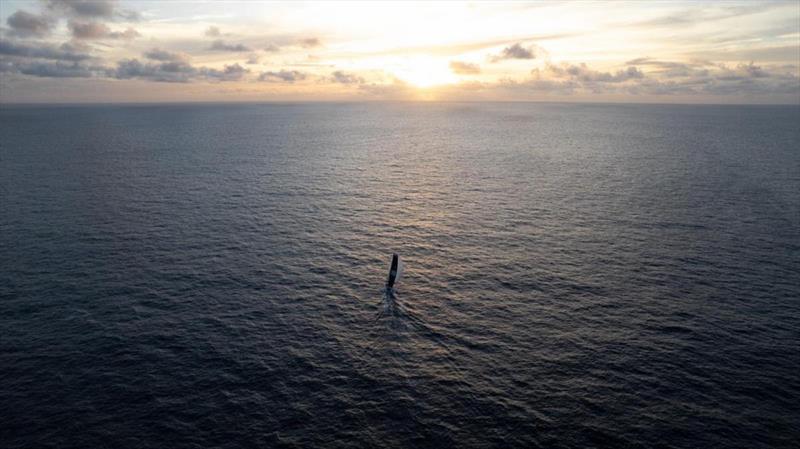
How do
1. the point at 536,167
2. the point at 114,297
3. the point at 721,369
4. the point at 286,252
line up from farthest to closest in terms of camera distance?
the point at 536,167
the point at 286,252
the point at 114,297
the point at 721,369

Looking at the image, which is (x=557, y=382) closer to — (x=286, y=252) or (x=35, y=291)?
(x=286, y=252)

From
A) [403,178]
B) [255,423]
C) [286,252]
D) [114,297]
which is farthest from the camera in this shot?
[403,178]

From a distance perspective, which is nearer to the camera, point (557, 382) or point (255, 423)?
point (255, 423)

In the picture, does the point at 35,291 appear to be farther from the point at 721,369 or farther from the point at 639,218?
the point at 639,218

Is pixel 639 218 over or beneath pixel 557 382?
over

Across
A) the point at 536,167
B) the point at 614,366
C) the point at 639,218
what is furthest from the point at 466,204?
the point at 614,366

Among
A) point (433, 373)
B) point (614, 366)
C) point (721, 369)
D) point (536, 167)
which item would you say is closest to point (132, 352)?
point (433, 373)
